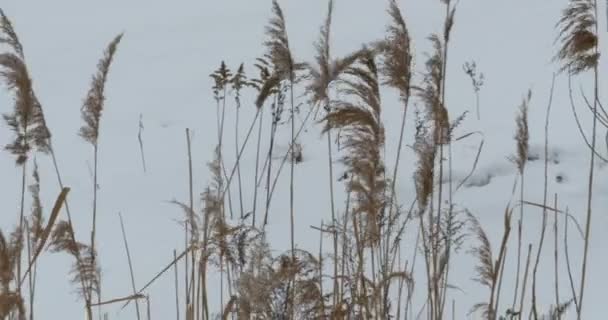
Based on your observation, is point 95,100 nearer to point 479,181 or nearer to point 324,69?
point 324,69

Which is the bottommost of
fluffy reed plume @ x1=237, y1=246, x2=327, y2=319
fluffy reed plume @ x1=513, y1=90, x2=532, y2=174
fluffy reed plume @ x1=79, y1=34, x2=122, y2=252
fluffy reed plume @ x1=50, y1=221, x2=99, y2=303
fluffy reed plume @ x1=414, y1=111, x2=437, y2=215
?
fluffy reed plume @ x1=237, y1=246, x2=327, y2=319

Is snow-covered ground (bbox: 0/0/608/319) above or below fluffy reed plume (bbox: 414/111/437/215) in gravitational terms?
above

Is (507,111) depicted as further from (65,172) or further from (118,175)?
(65,172)

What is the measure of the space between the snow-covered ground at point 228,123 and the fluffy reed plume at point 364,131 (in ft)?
6.26

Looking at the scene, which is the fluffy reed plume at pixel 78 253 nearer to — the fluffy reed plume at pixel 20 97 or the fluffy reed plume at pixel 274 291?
the fluffy reed plume at pixel 20 97

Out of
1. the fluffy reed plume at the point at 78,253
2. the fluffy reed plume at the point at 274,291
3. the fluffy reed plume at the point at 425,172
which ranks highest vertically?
the fluffy reed plume at the point at 425,172

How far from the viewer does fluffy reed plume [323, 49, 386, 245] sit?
6.27 feet

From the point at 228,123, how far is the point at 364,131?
4964 millimetres

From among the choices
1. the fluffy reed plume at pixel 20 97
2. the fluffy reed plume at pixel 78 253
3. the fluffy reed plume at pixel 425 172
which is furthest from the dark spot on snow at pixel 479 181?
the fluffy reed plume at pixel 20 97

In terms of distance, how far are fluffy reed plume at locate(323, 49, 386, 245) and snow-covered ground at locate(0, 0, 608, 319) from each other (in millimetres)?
1907

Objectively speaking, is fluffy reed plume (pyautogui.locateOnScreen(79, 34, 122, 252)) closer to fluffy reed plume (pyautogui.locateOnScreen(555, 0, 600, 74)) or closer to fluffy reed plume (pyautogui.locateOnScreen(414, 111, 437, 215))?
fluffy reed plume (pyautogui.locateOnScreen(414, 111, 437, 215))

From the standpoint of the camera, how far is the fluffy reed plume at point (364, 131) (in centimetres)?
191

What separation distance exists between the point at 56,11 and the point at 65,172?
4964 mm

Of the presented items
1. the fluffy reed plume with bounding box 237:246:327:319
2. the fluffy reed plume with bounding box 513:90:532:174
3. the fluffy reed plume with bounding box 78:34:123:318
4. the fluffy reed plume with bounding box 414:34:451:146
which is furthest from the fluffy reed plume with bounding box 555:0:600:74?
the fluffy reed plume with bounding box 78:34:123:318
